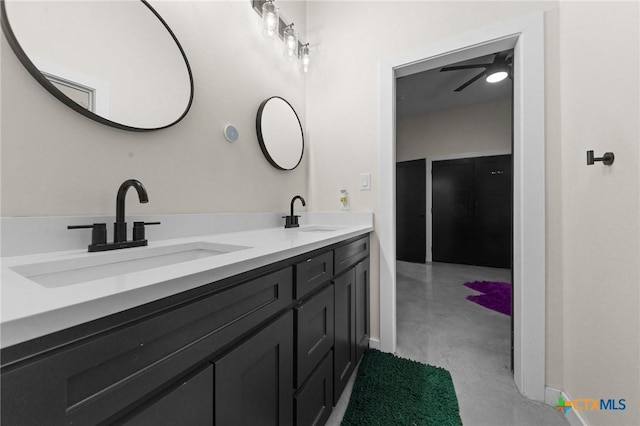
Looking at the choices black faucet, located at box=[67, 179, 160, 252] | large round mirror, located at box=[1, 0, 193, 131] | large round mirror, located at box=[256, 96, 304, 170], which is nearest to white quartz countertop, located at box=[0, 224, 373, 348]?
black faucet, located at box=[67, 179, 160, 252]

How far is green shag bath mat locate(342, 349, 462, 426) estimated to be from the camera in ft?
3.79

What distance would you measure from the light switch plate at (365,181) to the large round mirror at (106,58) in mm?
1135

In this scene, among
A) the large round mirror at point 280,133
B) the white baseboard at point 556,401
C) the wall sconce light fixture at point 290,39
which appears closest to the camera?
the white baseboard at point 556,401

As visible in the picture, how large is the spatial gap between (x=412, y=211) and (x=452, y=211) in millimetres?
665

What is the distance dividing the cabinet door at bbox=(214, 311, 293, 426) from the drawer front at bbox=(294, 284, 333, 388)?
5cm

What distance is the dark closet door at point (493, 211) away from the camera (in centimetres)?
404

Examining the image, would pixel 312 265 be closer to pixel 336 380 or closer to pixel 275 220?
pixel 336 380

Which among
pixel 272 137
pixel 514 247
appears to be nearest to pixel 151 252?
pixel 272 137

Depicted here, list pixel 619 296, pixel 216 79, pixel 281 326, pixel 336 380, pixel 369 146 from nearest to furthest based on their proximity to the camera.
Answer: pixel 281 326, pixel 619 296, pixel 336 380, pixel 216 79, pixel 369 146

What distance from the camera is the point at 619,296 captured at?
2.93 ft

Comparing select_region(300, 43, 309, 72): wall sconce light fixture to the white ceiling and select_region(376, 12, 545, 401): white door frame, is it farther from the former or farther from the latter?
the white ceiling

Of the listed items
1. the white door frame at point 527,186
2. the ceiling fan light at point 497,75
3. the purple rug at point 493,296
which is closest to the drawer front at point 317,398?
the white door frame at point 527,186

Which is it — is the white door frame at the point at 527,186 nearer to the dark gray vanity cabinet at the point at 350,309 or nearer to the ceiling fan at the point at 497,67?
the dark gray vanity cabinet at the point at 350,309

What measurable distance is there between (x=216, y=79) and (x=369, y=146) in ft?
3.35
